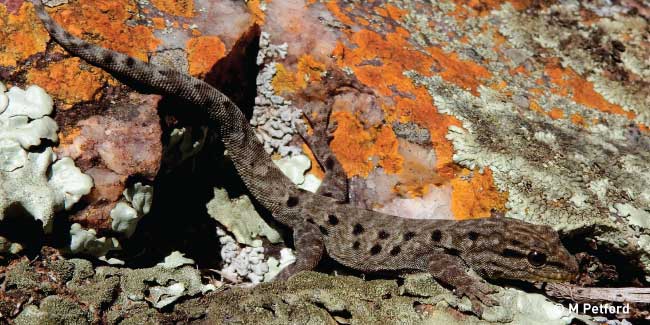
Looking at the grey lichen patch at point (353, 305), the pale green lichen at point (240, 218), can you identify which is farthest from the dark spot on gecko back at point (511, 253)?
the pale green lichen at point (240, 218)

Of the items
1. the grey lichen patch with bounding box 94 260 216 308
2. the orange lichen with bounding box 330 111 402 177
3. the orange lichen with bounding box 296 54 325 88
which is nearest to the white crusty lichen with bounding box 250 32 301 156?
the orange lichen with bounding box 296 54 325 88

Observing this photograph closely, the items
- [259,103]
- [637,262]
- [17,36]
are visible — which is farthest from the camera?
[259,103]

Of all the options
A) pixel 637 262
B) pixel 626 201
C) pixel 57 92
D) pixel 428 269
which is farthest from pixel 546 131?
pixel 57 92

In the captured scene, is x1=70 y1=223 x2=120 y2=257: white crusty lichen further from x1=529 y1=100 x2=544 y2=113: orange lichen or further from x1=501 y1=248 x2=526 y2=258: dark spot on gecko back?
x1=529 y1=100 x2=544 y2=113: orange lichen

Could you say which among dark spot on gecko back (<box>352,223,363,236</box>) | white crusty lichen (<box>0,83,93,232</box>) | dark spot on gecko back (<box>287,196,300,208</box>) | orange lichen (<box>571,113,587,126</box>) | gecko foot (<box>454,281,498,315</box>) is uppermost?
white crusty lichen (<box>0,83,93,232</box>)

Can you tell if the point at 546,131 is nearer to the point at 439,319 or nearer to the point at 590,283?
the point at 590,283
